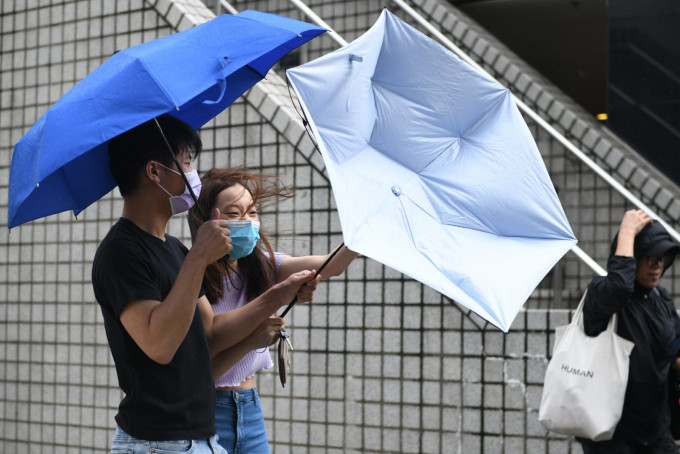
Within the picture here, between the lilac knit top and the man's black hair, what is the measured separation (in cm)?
76

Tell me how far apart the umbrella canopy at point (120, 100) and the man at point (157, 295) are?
13 centimetres

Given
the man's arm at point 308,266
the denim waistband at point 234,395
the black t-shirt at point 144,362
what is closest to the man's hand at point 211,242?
the black t-shirt at point 144,362

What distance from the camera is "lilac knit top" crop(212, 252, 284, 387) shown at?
3.32 metres

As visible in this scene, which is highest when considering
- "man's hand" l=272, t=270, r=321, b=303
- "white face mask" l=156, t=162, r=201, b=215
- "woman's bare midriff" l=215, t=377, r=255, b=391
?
"white face mask" l=156, t=162, r=201, b=215

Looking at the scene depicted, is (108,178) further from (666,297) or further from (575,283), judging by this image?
(575,283)

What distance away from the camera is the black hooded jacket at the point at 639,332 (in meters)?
4.22

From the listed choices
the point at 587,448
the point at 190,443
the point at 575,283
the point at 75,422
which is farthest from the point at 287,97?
the point at 190,443

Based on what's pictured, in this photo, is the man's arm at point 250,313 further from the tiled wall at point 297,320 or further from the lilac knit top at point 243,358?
the tiled wall at point 297,320

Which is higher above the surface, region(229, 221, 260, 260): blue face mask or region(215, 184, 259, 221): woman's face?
region(229, 221, 260, 260): blue face mask

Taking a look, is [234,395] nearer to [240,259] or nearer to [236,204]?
[240,259]

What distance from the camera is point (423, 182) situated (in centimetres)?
296

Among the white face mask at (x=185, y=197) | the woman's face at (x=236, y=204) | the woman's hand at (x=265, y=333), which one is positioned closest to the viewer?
the white face mask at (x=185, y=197)

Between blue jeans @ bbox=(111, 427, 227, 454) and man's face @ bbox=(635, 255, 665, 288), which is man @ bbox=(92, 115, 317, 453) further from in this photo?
man's face @ bbox=(635, 255, 665, 288)

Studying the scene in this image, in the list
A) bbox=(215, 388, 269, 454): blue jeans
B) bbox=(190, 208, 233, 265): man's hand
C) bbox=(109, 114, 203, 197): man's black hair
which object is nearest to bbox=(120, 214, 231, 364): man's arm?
bbox=(190, 208, 233, 265): man's hand
